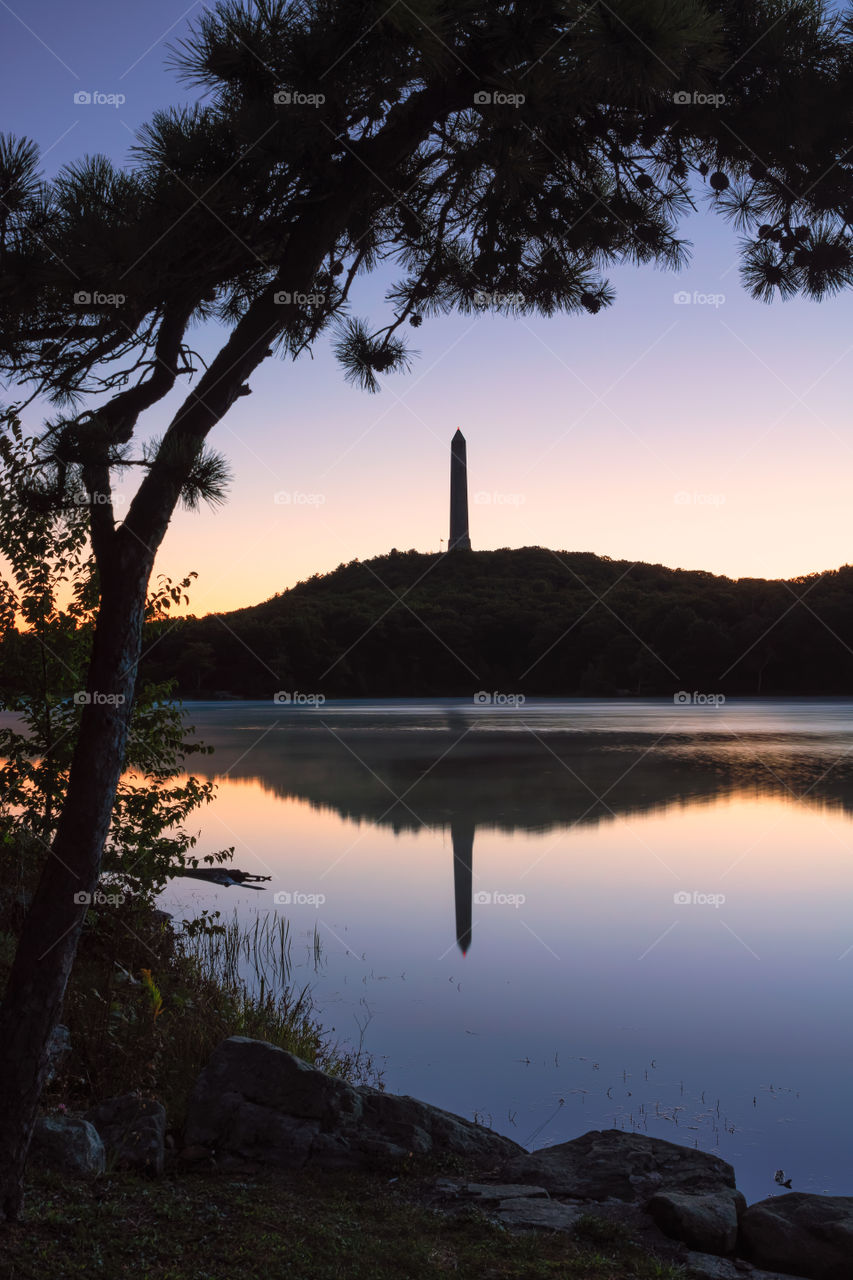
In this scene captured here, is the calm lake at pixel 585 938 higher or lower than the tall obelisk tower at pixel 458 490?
lower

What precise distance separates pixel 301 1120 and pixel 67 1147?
3.77ft

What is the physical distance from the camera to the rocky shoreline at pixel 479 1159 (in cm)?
413

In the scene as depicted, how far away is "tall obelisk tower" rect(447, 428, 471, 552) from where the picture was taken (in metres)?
92.2

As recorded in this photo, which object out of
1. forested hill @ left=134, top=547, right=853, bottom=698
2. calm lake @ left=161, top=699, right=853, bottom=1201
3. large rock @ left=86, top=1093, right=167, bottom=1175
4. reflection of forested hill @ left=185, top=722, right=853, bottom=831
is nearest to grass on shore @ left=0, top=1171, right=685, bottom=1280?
large rock @ left=86, top=1093, right=167, bottom=1175

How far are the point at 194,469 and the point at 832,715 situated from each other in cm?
5743

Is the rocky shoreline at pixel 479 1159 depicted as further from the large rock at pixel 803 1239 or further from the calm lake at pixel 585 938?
the calm lake at pixel 585 938

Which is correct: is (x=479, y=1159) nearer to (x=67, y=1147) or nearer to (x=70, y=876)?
(x=67, y=1147)

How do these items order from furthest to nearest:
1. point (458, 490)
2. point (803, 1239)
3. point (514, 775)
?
1. point (458, 490)
2. point (514, 775)
3. point (803, 1239)

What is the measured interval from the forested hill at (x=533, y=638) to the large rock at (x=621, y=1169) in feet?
216

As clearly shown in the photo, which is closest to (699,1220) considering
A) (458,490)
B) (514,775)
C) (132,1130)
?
(132,1130)

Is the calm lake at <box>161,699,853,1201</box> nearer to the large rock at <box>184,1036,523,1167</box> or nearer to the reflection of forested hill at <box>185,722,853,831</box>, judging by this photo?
the reflection of forested hill at <box>185,722,853,831</box>

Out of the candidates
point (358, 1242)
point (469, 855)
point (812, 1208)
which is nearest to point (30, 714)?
point (358, 1242)

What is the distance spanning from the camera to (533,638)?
85812 millimetres

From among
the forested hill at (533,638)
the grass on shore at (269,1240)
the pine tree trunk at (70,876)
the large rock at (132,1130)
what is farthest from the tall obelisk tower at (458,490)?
the grass on shore at (269,1240)
